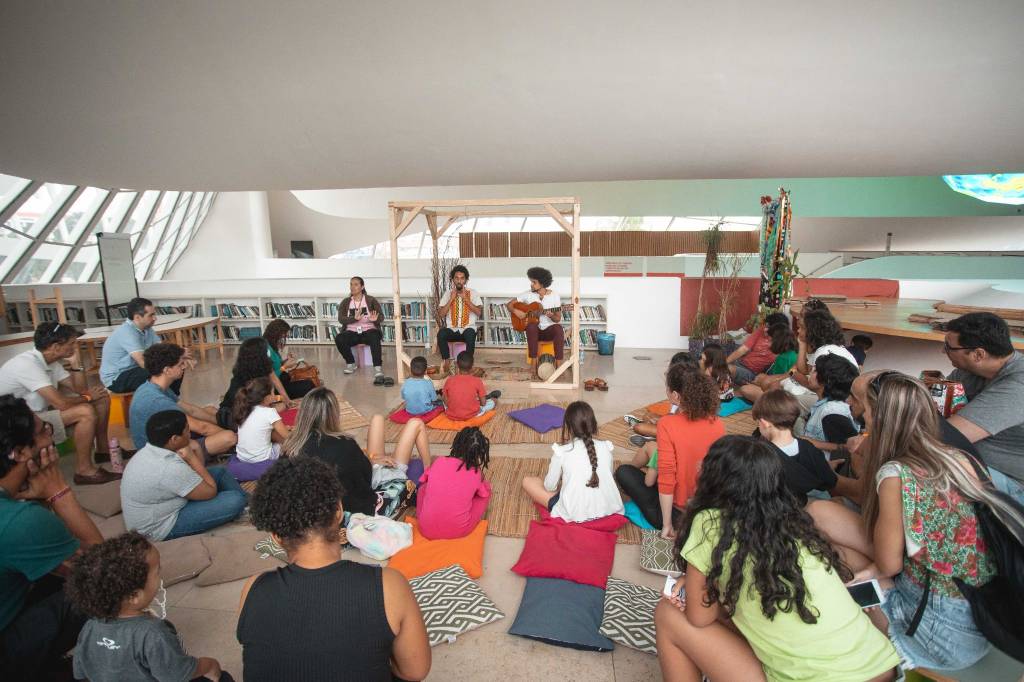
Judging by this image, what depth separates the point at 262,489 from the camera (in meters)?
1.21

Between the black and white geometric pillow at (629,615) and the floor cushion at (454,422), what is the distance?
2245mm

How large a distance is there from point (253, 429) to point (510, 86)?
276cm

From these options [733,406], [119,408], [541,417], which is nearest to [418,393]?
[541,417]

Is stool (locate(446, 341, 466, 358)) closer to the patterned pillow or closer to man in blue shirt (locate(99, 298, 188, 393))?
man in blue shirt (locate(99, 298, 188, 393))

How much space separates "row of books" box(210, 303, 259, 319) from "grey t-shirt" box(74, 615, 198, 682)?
761 cm

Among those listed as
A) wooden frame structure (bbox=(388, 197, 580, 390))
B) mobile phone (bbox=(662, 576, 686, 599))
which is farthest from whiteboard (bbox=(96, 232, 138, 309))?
mobile phone (bbox=(662, 576, 686, 599))

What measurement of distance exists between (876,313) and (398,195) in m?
10.0

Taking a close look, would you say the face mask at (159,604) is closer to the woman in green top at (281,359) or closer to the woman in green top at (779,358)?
the woman in green top at (281,359)

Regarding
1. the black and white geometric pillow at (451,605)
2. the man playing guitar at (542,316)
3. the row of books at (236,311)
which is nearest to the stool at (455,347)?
the man playing guitar at (542,316)

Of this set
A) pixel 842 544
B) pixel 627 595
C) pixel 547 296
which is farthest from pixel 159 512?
pixel 547 296

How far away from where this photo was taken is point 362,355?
6609 mm

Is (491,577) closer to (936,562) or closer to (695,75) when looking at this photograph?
(936,562)

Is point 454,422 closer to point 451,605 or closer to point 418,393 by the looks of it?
point 418,393

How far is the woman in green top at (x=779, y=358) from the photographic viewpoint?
439cm
